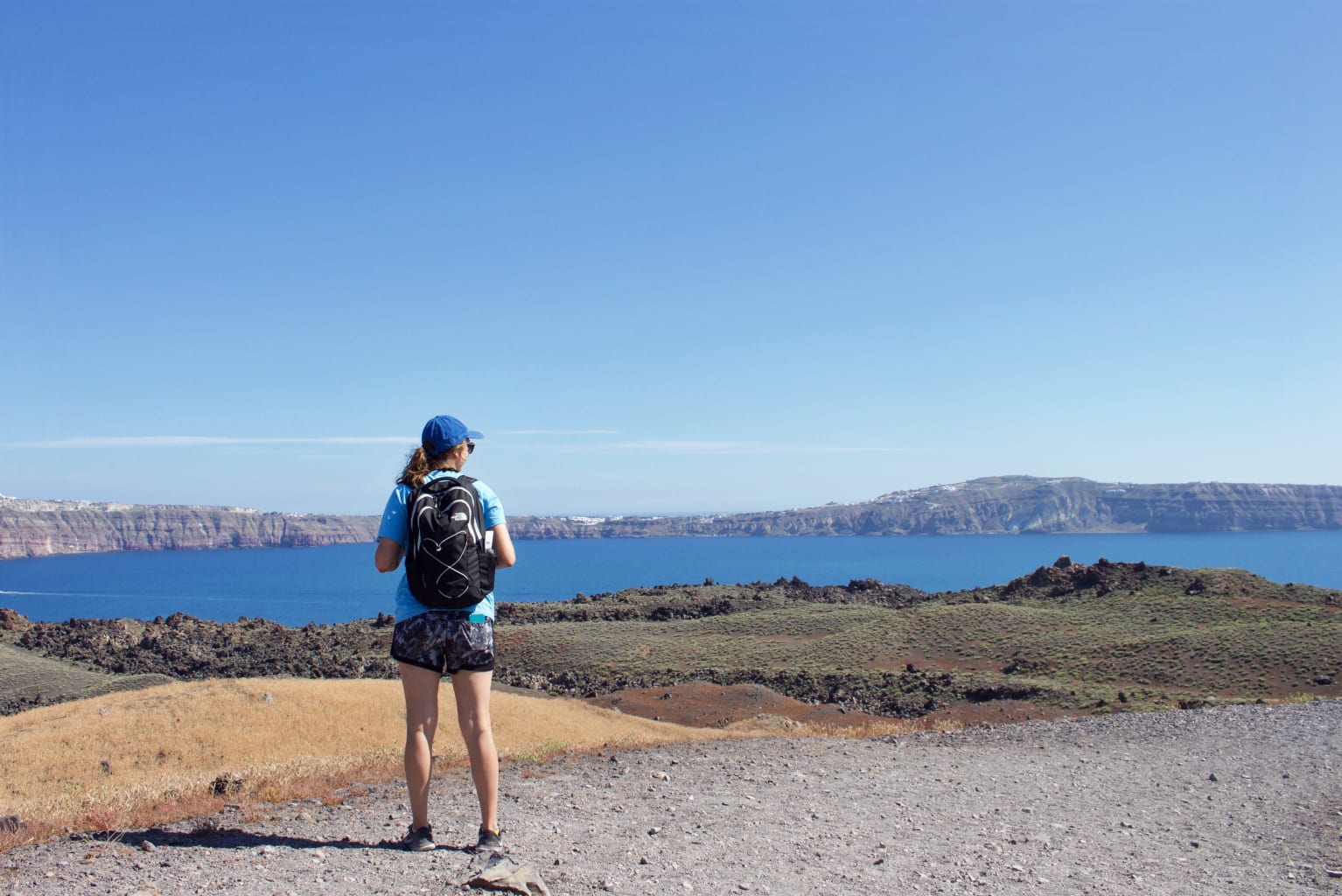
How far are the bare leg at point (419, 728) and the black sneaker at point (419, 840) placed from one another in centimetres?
3

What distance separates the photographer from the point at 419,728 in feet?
16.9

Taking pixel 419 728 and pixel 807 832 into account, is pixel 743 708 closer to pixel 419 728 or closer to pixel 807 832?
pixel 807 832

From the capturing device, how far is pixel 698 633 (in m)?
45.6

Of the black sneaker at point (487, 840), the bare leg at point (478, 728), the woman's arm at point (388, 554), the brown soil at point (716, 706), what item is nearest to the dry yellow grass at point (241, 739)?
the black sneaker at point (487, 840)

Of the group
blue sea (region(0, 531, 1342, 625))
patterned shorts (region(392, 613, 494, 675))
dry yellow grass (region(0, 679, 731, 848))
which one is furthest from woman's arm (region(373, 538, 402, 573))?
blue sea (region(0, 531, 1342, 625))

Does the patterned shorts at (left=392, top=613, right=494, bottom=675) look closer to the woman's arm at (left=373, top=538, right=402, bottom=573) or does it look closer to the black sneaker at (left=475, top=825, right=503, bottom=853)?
the woman's arm at (left=373, top=538, right=402, bottom=573)

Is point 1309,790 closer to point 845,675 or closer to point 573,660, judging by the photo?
point 845,675

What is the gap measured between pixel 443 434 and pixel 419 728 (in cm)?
162

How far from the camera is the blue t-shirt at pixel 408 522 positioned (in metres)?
5.06

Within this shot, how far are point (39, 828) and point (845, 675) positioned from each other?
3058 centimetres

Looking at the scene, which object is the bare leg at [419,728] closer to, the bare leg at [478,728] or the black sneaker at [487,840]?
the bare leg at [478,728]

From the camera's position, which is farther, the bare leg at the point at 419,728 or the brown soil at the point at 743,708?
the brown soil at the point at 743,708

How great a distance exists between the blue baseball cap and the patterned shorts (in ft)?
3.10

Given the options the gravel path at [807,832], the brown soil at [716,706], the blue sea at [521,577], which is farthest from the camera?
the blue sea at [521,577]
